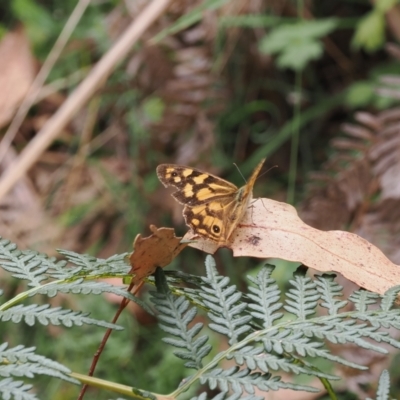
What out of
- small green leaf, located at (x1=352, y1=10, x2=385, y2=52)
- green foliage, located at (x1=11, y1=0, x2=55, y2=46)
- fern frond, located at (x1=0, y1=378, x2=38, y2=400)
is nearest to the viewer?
fern frond, located at (x1=0, y1=378, x2=38, y2=400)

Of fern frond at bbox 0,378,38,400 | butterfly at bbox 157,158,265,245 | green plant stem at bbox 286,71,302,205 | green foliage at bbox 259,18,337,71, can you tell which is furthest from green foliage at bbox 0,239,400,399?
green foliage at bbox 259,18,337,71

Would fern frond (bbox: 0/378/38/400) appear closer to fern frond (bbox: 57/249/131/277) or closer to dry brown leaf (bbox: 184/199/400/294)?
fern frond (bbox: 57/249/131/277)

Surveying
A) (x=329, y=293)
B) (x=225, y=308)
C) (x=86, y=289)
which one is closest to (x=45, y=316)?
(x=86, y=289)

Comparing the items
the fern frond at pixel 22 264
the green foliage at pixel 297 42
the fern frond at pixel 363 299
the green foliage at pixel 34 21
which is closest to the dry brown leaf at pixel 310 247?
the fern frond at pixel 363 299

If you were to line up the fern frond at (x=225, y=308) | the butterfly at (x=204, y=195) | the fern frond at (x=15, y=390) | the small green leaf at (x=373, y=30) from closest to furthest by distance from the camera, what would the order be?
the fern frond at (x=15, y=390) < the fern frond at (x=225, y=308) < the butterfly at (x=204, y=195) < the small green leaf at (x=373, y=30)

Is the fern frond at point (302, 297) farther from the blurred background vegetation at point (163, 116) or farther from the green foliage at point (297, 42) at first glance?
the green foliage at point (297, 42)
